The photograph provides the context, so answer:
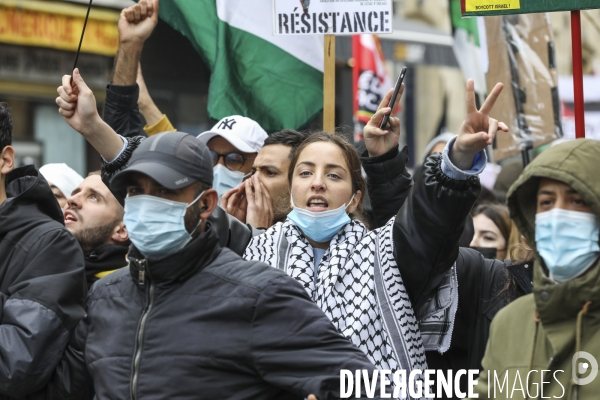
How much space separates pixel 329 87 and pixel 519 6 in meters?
1.14

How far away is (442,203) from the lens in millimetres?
3424

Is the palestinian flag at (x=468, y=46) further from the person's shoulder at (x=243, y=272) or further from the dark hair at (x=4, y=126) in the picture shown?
the person's shoulder at (x=243, y=272)

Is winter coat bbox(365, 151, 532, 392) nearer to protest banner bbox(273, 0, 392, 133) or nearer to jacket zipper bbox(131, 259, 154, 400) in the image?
protest banner bbox(273, 0, 392, 133)

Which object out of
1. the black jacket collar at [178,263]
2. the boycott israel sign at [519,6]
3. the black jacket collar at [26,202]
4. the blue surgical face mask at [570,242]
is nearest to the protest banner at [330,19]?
the boycott israel sign at [519,6]

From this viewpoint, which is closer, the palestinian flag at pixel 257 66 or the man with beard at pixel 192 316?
the man with beard at pixel 192 316

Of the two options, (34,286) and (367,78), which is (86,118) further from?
(367,78)

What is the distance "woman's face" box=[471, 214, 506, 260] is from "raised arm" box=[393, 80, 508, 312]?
248 cm

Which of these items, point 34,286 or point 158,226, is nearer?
point 158,226

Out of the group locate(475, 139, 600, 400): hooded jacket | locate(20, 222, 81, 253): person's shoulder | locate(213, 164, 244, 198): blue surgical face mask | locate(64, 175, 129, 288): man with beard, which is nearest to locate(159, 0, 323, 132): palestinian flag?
locate(213, 164, 244, 198): blue surgical face mask

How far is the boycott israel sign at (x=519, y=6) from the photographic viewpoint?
400 centimetres

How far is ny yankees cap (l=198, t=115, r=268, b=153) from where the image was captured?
5191mm

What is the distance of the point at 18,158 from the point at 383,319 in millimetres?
10775

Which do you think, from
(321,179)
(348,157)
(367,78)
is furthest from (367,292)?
(367,78)

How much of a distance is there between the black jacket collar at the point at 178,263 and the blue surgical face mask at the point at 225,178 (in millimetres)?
2050
